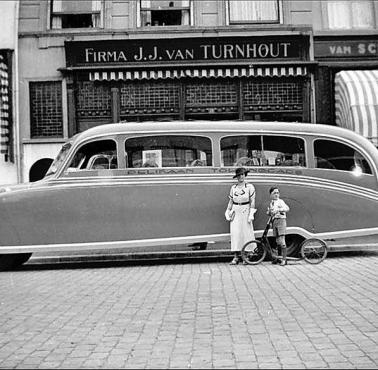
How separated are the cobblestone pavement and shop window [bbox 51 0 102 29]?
33.8ft

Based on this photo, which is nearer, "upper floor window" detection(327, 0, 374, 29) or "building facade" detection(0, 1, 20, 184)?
"building facade" detection(0, 1, 20, 184)

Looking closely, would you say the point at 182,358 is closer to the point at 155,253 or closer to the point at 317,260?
the point at 317,260

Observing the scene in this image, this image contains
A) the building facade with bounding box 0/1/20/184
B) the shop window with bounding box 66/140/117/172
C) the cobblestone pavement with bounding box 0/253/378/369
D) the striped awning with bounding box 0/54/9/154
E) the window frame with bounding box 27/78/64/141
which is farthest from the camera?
the window frame with bounding box 27/78/64/141

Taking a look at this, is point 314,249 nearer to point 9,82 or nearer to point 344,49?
point 344,49

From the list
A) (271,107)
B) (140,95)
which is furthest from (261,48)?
(140,95)

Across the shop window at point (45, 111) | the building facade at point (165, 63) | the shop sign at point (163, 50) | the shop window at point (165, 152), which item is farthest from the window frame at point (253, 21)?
the shop window at point (165, 152)

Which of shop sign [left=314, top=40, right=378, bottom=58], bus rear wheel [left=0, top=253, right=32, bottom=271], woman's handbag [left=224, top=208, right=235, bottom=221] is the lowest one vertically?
bus rear wheel [left=0, top=253, right=32, bottom=271]

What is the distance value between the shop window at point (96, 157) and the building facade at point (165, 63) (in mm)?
6411

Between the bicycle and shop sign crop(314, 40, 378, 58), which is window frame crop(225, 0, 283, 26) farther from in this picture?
the bicycle

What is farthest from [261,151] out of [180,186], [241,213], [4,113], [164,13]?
[4,113]

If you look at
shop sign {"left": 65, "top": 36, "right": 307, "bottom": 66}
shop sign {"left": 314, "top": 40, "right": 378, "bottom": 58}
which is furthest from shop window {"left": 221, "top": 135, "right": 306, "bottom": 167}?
shop sign {"left": 314, "top": 40, "right": 378, "bottom": 58}

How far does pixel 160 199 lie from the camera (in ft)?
42.4

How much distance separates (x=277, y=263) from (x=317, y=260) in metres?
0.71

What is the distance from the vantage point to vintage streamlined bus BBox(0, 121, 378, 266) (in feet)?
41.7
